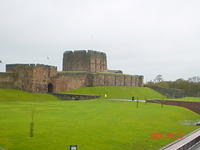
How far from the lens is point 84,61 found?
59.1 m

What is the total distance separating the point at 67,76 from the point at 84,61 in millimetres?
9805

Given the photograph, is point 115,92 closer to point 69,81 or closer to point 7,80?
point 69,81

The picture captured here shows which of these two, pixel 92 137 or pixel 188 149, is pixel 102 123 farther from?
pixel 188 149

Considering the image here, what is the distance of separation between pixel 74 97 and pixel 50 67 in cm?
785

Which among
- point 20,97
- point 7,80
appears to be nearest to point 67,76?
point 7,80

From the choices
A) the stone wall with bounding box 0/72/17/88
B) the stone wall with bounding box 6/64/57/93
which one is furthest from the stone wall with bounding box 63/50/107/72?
the stone wall with bounding box 0/72/17/88

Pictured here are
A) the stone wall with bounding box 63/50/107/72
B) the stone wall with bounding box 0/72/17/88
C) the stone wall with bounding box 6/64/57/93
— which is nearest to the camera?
the stone wall with bounding box 0/72/17/88

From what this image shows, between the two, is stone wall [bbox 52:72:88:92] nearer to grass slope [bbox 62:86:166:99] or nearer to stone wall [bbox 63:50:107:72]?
grass slope [bbox 62:86:166:99]

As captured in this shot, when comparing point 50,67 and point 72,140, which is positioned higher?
point 50,67

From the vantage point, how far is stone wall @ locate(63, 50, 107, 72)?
2308 inches

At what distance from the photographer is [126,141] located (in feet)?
45.0

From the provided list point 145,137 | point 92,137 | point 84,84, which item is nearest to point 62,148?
point 92,137

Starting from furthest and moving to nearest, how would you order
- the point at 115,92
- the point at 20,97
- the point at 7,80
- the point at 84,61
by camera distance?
the point at 84,61 < the point at 115,92 < the point at 7,80 < the point at 20,97

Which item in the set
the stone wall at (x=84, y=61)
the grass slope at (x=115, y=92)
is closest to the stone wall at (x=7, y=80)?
the grass slope at (x=115, y=92)
